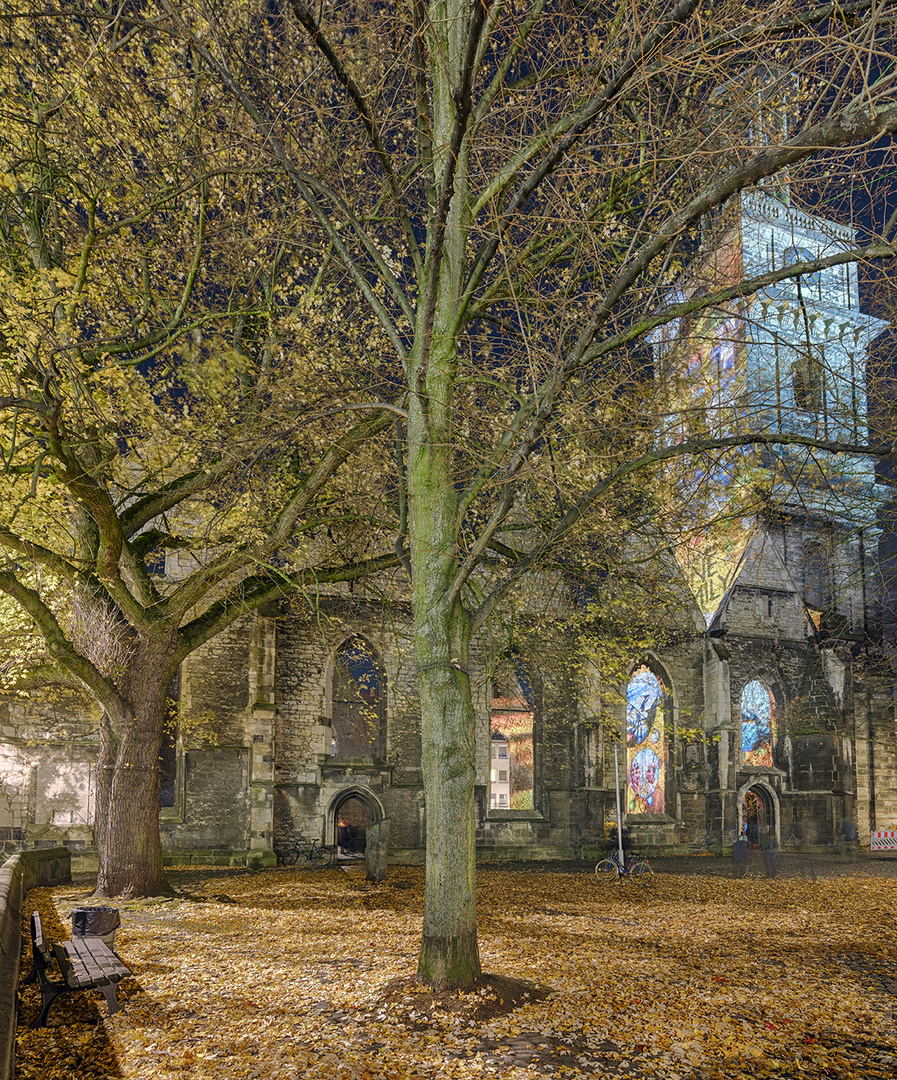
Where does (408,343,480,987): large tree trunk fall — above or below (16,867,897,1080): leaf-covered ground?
above

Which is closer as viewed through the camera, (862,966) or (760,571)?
(862,966)

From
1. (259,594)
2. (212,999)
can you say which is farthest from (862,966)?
(259,594)

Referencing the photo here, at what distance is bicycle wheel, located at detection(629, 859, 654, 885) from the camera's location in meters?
15.2

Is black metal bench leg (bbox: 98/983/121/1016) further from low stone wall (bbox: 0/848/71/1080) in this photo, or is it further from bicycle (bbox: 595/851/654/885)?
bicycle (bbox: 595/851/654/885)

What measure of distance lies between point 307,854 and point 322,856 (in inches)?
13.7

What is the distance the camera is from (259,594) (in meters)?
10.9

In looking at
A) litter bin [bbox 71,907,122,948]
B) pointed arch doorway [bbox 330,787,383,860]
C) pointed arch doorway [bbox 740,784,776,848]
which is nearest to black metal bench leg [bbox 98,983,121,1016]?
litter bin [bbox 71,907,122,948]

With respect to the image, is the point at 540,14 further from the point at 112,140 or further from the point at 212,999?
the point at 212,999

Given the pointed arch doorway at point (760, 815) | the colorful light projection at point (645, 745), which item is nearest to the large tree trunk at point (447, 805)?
the colorful light projection at point (645, 745)

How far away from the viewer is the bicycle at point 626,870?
1504 centimetres

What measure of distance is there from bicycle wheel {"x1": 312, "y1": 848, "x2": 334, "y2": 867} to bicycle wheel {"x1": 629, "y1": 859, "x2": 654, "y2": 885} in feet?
21.8

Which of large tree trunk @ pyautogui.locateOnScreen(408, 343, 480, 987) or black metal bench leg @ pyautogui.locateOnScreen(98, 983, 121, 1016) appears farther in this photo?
large tree trunk @ pyautogui.locateOnScreen(408, 343, 480, 987)

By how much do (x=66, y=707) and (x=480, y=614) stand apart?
13.2 m

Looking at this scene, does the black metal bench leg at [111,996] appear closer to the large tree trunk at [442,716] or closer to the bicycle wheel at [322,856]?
the large tree trunk at [442,716]
